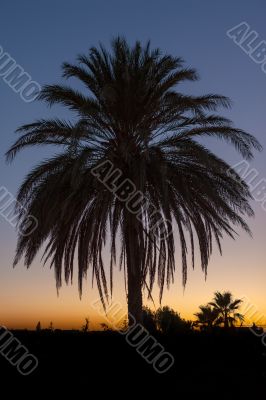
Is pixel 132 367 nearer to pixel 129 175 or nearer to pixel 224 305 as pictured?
pixel 129 175

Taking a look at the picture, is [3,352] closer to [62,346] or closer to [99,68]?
[62,346]

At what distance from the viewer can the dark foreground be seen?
9234 mm

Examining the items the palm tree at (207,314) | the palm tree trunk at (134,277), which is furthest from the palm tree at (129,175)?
the palm tree at (207,314)

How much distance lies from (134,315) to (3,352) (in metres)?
5.27

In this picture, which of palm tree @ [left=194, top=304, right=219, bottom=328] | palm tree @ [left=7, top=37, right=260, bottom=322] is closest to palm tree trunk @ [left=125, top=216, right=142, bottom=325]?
palm tree @ [left=7, top=37, right=260, bottom=322]

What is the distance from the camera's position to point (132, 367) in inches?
396

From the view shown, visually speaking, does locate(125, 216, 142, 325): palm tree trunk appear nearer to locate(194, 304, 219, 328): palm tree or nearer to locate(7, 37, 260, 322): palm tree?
locate(7, 37, 260, 322): palm tree

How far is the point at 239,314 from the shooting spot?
45.8 meters

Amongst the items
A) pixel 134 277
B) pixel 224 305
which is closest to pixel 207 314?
pixel 224 305

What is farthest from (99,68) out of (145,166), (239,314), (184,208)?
(239,314)

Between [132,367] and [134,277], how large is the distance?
152 inches

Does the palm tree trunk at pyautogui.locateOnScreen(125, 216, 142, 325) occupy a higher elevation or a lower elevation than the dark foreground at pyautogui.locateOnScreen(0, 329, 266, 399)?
higher

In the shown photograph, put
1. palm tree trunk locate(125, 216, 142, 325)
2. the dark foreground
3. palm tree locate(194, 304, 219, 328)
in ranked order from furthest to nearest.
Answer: palm tree locate(194, 304, 219, 328), palm tree trunk locate(125, 216, 142, 325), the dark foreground

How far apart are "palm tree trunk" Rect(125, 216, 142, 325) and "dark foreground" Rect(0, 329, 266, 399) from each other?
2.42m
